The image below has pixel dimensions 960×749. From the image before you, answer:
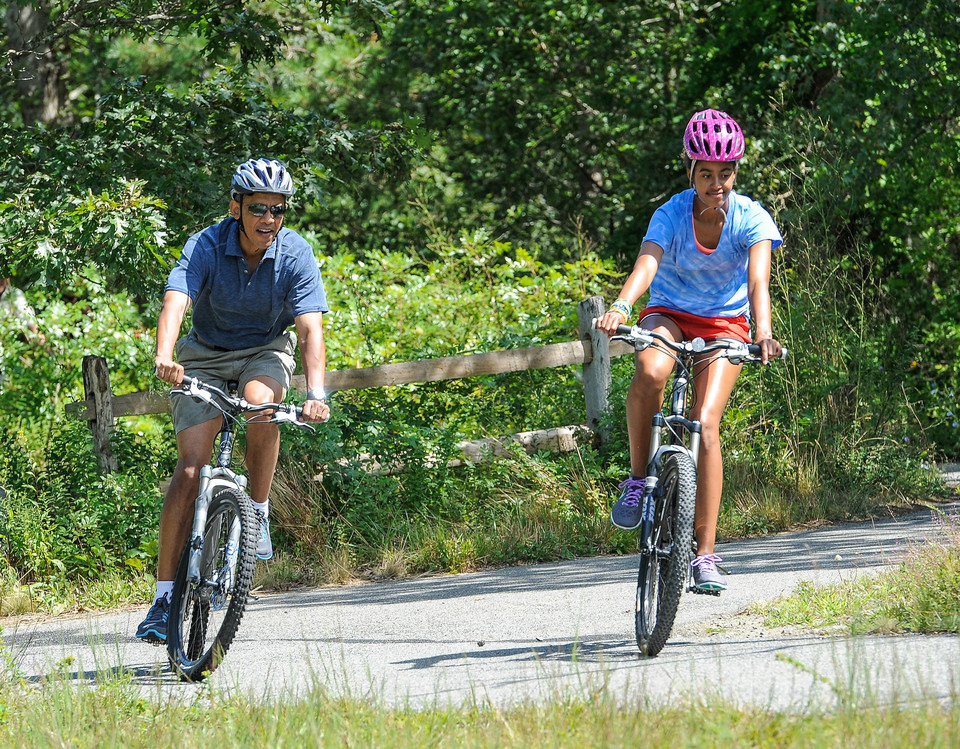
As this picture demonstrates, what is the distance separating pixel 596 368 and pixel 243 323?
12.8ft

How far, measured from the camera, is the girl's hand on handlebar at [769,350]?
14.8 feet

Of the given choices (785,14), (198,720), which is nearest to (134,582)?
(198,720)

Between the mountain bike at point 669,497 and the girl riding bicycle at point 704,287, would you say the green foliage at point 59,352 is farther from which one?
the mountain bike at point 669,497

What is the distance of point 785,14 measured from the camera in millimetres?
14945

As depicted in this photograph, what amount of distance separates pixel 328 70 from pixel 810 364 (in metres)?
12.5

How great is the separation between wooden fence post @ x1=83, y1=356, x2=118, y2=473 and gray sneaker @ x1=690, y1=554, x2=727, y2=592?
4.51 m

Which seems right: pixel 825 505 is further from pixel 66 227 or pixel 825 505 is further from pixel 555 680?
pixel 66 227

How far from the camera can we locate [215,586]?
4578 mm

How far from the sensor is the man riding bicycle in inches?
191

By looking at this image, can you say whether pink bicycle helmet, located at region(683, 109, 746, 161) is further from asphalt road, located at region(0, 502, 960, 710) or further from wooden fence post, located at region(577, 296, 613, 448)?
wooden fence post, located at region(577, 296, 613, 448)

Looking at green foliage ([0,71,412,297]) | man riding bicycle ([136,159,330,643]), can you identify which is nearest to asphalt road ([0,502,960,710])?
man riding bicycle ([136,159,330,643])

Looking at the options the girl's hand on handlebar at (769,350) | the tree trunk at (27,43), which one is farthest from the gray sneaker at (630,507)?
the tree trunk at (27,43)

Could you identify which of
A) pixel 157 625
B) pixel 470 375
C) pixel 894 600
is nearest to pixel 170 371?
pixel 157 625

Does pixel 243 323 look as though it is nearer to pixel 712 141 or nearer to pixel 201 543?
pixel 201 543
